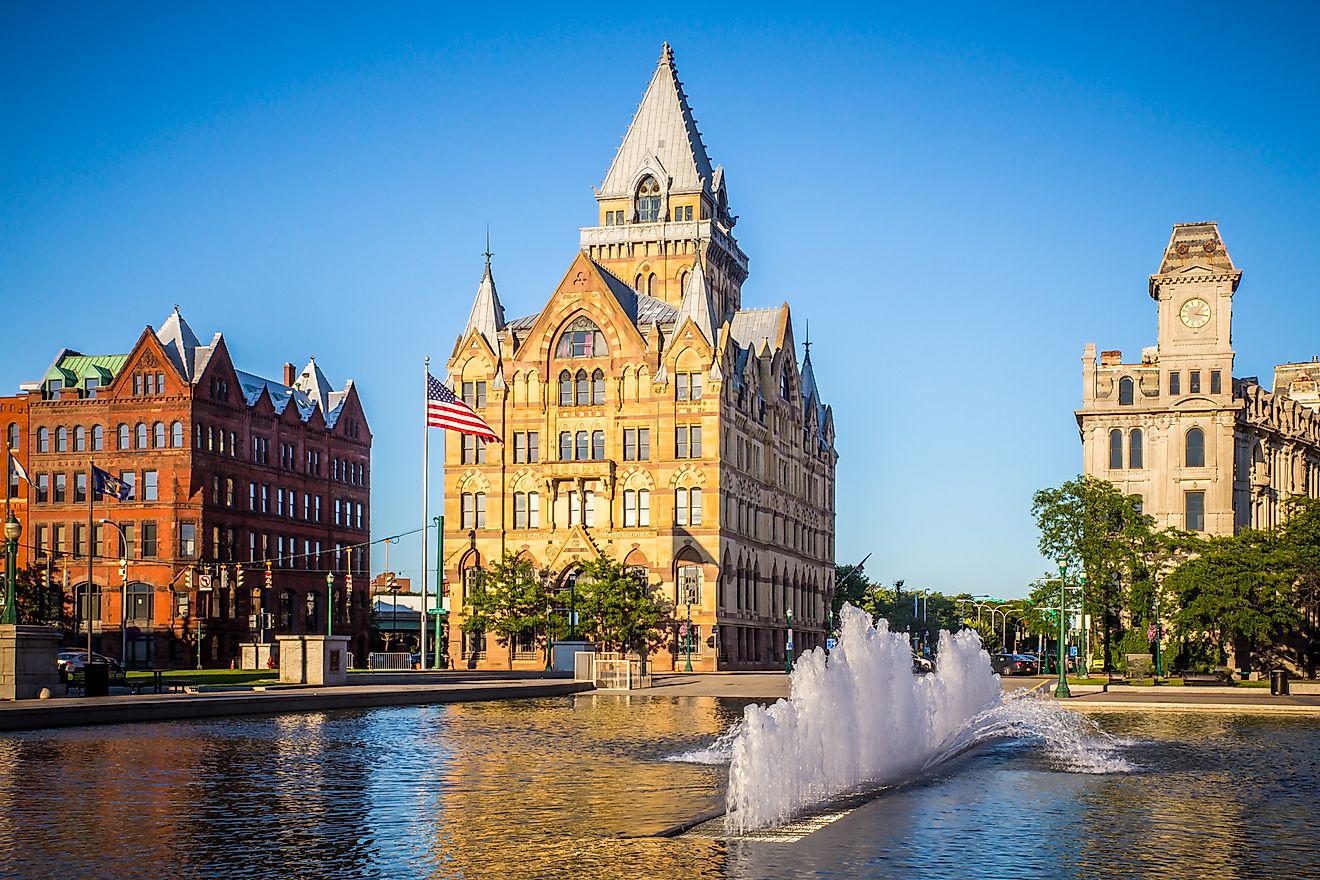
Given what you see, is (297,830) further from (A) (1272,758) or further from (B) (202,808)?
(A) (1272,758)

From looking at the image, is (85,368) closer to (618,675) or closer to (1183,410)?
(618,675)

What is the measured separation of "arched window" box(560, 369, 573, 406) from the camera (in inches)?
3816

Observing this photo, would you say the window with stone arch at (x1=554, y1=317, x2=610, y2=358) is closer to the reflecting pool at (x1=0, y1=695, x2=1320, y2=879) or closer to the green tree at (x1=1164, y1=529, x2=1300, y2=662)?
the green tree at (x1=1164, y1=529, x2=1300, y2=662)

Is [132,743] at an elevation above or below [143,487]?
below

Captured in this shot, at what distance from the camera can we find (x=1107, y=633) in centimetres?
8500

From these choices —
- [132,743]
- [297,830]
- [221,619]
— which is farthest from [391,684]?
[221,619]

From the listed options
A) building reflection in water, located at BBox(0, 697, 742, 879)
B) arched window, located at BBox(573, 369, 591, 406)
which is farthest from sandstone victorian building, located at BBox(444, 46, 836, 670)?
building reflection in water, located at BBox(0, 697, 742, 879)

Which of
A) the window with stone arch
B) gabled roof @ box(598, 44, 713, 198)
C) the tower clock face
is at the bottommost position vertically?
the window with stone arch

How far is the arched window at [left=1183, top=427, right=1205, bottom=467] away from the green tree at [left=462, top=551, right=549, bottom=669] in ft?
130

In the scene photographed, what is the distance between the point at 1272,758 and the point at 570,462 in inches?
2758

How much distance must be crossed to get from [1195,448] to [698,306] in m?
31.6

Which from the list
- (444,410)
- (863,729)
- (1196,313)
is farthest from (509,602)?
(863,729)

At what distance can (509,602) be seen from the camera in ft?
295

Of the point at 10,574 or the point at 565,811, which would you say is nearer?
the point at 565,811
